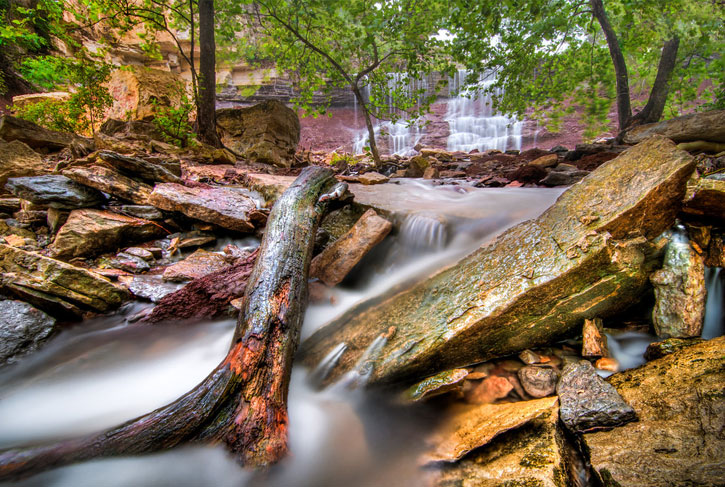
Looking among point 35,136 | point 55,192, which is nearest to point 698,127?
point 55,192

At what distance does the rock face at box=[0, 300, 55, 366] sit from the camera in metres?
2.03

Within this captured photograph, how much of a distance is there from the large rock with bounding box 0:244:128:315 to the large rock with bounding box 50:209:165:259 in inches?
24.6

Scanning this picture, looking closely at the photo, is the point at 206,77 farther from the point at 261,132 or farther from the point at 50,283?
the point at 50,283

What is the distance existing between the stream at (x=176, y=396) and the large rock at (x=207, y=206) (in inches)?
55.1

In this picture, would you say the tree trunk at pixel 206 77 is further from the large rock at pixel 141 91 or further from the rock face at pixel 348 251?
the rock face at pixel 348 251

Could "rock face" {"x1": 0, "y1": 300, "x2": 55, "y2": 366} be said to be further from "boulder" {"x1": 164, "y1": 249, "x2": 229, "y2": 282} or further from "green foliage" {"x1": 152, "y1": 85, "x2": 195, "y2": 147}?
"green foliage" {"x1": 152, "y1": 85, "x2": 195, "y2": 147}

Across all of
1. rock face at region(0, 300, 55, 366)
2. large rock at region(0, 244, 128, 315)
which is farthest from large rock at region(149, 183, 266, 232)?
rock face at region(0, 300, 55, 366)

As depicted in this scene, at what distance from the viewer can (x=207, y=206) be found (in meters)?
3.64

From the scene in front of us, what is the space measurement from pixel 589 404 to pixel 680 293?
103 cm

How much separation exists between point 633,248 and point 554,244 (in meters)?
0.45

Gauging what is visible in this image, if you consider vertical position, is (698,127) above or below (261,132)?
below

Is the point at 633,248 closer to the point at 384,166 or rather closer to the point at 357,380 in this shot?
the point at 357,380

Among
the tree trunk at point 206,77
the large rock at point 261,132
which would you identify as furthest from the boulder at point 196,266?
the large rock at point 261,132

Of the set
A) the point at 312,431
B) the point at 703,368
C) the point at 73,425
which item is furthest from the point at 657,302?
the point at 73,425
